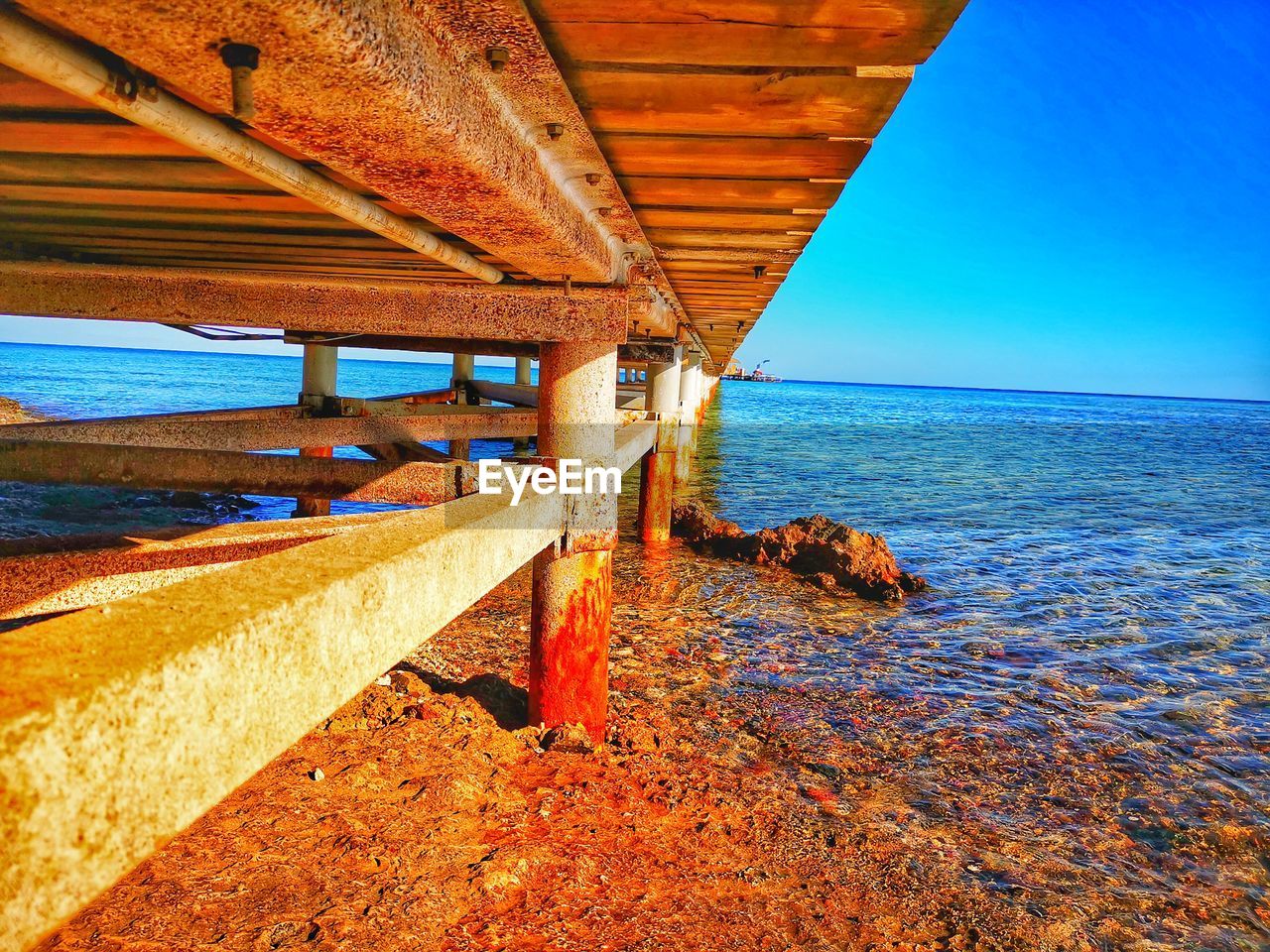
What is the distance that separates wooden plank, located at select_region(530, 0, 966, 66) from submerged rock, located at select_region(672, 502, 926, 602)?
7153 millimetres

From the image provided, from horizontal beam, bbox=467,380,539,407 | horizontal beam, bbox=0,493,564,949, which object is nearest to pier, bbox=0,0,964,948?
horizontal beam, bbox=0,493,564,949

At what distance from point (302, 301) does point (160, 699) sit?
130 inches

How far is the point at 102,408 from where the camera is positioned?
3023 centimetres

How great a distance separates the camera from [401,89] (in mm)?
1554

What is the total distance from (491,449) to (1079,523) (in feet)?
53.8

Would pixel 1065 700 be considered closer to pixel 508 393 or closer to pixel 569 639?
pixel 569 639

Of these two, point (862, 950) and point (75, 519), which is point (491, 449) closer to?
point (75, 519)

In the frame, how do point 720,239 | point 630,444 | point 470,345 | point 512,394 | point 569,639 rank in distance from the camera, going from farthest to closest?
point 512,394
point 470,345
point 630,444
point 720,239
point 569,639

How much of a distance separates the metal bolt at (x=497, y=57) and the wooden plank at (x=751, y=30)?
0.11 metres

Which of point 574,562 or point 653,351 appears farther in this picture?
point 653,351

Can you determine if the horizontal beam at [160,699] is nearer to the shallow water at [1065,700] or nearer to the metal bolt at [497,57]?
the metal bolt at [497,57]

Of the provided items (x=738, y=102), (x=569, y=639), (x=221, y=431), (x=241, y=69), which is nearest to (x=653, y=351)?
(x=221, y=431)

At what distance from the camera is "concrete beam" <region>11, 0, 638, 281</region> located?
4.17 feet

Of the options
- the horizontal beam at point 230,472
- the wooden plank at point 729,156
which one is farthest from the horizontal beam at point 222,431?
the wooden plank at point 729,156
